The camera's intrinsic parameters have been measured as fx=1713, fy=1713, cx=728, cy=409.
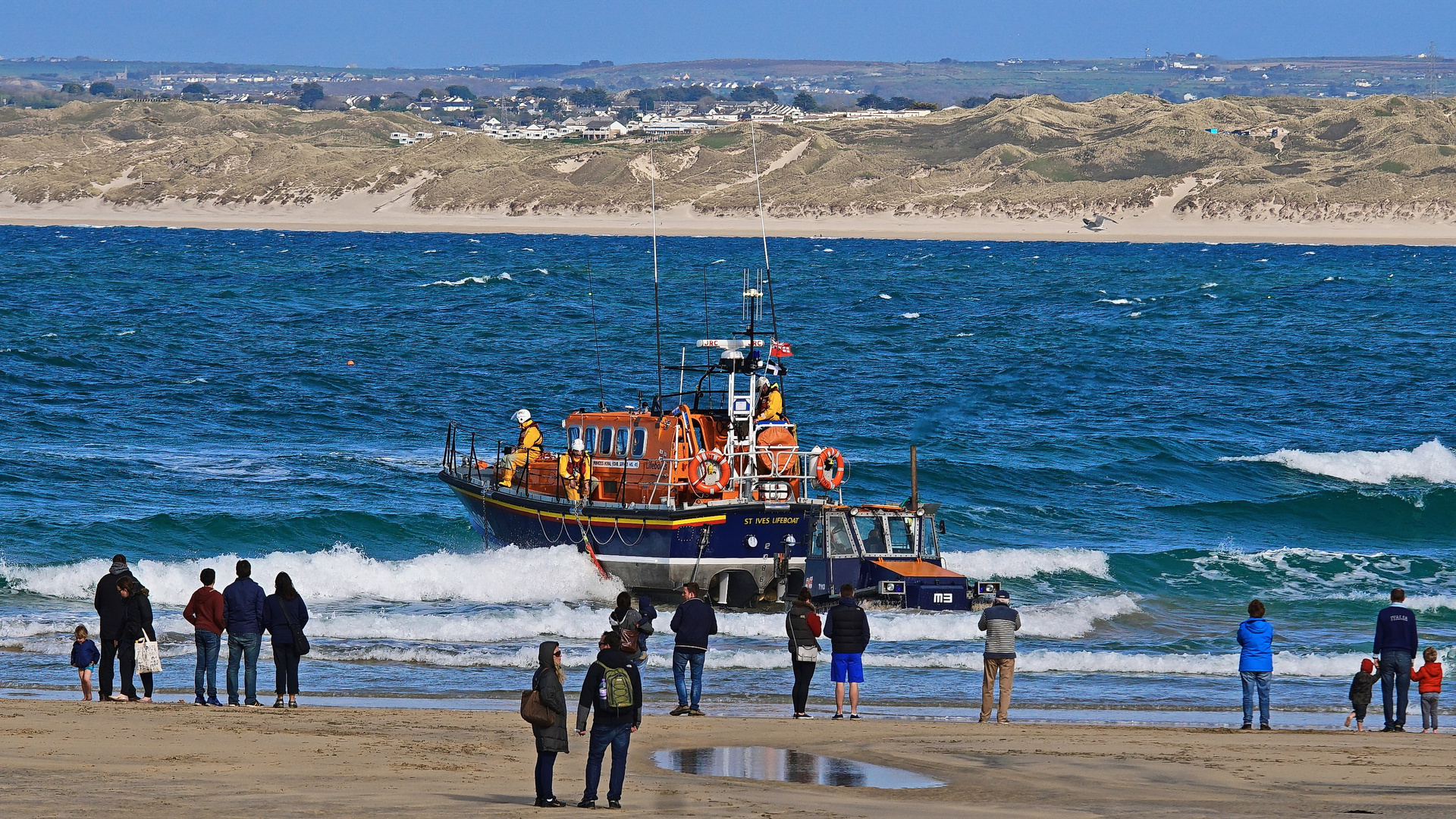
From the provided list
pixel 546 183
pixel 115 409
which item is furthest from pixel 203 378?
pixel 546 183

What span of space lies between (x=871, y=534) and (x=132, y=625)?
1063 cm

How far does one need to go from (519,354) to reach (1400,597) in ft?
145

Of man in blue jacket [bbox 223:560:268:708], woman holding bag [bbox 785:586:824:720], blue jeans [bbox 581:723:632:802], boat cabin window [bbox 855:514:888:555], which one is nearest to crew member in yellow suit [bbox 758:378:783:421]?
boat cabin window [bbox 855:514:888:555]

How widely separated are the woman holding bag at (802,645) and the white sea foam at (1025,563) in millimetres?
11961

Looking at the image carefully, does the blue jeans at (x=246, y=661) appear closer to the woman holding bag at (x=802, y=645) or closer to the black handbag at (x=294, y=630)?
the black handbag at (x=294, y=630)

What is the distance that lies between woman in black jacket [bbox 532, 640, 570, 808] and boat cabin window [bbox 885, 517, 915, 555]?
12.0 metres

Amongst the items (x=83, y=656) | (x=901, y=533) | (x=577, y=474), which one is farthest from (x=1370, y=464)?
(x=83, y=656)

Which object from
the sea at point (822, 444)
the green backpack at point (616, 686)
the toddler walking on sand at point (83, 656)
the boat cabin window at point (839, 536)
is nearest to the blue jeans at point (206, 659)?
the toddler walking on sand at point (83, 656)

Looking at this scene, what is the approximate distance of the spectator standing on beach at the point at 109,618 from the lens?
17156 millimetres

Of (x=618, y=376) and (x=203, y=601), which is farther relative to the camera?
(x=618, y=376)

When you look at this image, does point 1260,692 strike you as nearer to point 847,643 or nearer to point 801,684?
point 847,643

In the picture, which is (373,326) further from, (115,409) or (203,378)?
(115,409)

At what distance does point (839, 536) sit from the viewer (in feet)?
78.8

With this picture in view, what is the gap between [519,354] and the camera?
193 feet
